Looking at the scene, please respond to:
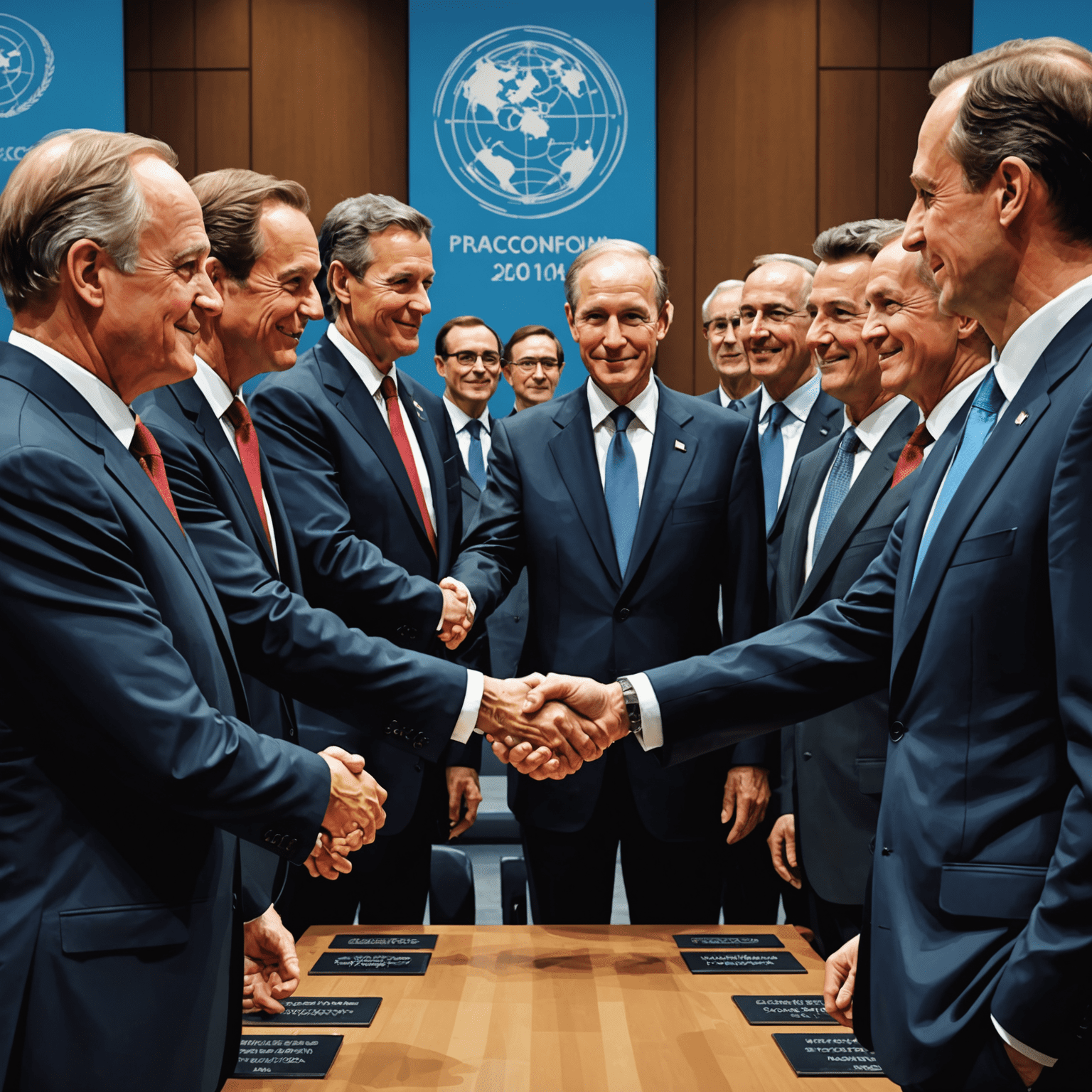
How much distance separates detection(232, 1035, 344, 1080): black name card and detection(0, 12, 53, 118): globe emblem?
5.99 m

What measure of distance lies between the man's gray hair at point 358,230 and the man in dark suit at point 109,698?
1.62 meters

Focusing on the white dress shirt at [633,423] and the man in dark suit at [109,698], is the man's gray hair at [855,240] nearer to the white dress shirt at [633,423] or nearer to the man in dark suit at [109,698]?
the white dress shirt at [633,423]

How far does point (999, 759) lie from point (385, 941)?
1.19 m

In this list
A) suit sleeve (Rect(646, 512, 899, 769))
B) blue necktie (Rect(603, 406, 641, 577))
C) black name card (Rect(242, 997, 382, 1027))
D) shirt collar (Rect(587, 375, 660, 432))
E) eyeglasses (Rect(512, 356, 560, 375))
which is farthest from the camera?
eyeglasses (Rect(512, 356, 560, 375))

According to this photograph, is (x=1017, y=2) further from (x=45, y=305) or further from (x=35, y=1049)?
(x=35, y=1049)

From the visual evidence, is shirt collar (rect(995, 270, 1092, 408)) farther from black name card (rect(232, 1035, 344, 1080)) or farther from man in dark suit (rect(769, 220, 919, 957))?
black name card (rect(232, 1035, 344, 1080))

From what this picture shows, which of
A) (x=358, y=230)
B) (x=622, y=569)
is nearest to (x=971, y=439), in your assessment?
(x=622, y=569)

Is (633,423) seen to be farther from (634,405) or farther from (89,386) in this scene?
(89,386)

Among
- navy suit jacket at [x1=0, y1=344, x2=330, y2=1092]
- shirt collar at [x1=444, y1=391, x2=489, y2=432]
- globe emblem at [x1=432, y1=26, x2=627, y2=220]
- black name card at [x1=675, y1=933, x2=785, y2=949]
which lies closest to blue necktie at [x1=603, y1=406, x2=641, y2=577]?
black name card at [x1=675, y1=933, x2=785, y2=949]

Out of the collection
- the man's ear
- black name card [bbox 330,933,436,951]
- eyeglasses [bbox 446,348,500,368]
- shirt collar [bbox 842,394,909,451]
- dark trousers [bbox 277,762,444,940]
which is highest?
eyeglasses [bbox 446,348,500,368]

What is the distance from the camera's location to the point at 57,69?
6.33 metres

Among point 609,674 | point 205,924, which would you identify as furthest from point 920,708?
point 609,674

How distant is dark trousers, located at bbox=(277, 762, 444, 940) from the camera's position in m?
2.82

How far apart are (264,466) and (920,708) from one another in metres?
1.47
